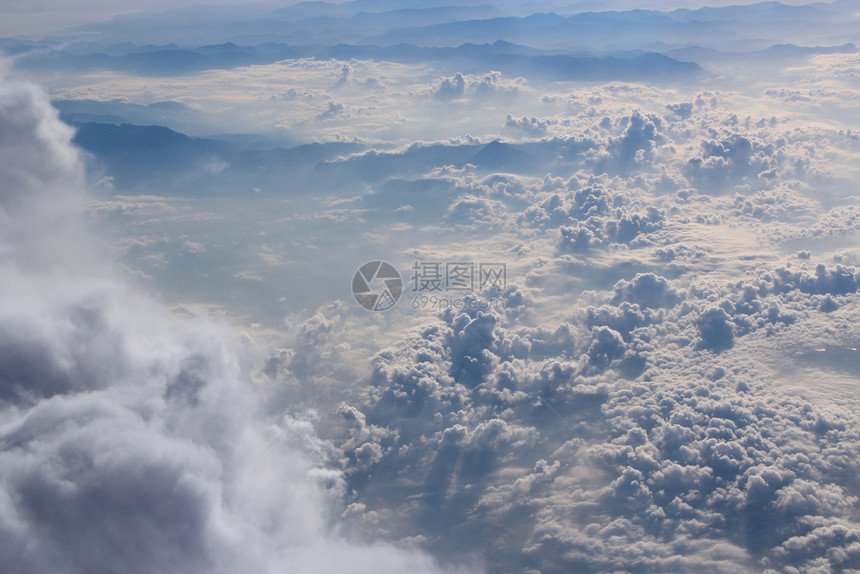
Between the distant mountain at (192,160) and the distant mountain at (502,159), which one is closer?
the distant mountain at (192,160)

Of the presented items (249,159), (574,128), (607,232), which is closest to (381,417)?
(607,232)

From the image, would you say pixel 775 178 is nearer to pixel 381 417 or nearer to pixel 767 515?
pixel 767 515

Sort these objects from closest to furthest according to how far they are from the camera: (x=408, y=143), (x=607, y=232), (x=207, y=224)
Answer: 1. (x=607, y=232)
2. (x=207, y=224)
3. (x=408, y=143)

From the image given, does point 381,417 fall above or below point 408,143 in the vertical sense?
below

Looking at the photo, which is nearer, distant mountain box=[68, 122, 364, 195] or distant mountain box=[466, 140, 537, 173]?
distant mountain box=[68, 122, 364, 195]

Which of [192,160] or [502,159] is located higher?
[192,160]

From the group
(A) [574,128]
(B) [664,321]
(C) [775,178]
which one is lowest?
(B) [664,321]

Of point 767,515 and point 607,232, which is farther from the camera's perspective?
point 607,232

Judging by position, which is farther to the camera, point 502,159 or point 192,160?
point 502,159

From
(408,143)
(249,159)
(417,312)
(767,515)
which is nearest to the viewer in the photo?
(767,515)
